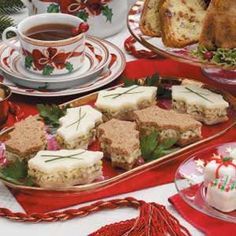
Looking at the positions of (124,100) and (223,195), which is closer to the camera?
(223,195)

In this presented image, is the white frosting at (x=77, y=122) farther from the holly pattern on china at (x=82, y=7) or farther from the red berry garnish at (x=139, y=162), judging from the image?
the holly pattern on china at (x=82, y=7)

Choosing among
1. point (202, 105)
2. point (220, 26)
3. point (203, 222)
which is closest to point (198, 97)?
point (202, 105)

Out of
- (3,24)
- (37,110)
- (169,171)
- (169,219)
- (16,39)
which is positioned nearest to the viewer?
(169,219)

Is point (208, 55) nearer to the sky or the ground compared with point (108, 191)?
nearer to the sky

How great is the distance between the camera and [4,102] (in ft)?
3.06

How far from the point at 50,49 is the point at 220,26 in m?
0.27

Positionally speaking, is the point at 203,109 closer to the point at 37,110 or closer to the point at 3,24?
the point at 37,110

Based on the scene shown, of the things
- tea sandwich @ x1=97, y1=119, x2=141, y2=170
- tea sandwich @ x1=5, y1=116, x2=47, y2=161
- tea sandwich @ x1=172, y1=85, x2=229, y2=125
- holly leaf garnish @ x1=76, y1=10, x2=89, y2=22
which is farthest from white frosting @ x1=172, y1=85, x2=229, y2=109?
holly leaf garnish @ x1=76, y1=10, x2=89, y2=22

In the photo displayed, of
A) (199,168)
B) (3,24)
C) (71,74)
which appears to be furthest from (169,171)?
(3,24)

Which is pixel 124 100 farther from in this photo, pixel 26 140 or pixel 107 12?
pixel 107 12

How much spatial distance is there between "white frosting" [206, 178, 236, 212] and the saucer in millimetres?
373

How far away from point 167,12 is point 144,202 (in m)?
0.39

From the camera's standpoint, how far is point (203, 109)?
0.93m

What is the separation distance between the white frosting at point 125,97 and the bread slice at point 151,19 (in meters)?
0.15
